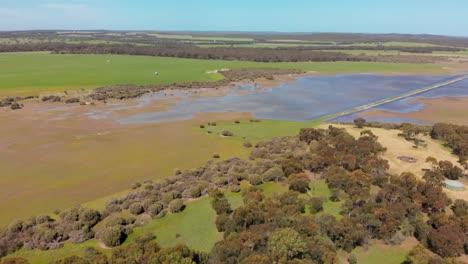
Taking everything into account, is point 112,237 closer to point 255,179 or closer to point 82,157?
point 255,179

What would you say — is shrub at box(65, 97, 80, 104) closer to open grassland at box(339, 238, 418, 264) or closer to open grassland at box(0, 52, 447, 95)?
open grassland at box(0, 52, 447, 95)

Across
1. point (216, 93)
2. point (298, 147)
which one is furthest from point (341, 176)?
point (216, 93)

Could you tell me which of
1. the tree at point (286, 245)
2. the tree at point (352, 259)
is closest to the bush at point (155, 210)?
the tree at point (286, 245)

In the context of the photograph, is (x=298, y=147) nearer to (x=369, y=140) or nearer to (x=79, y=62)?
(x=369, y=140)

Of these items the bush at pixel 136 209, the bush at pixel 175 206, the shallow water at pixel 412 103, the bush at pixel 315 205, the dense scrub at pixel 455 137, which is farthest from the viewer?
the shallow water at pixel 412 103

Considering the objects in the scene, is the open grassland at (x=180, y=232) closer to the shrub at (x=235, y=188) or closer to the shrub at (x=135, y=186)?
the shrub at (x=235, y=188)

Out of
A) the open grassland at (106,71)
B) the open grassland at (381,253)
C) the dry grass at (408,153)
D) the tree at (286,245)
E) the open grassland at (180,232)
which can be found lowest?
the open grassland at (180,232)
